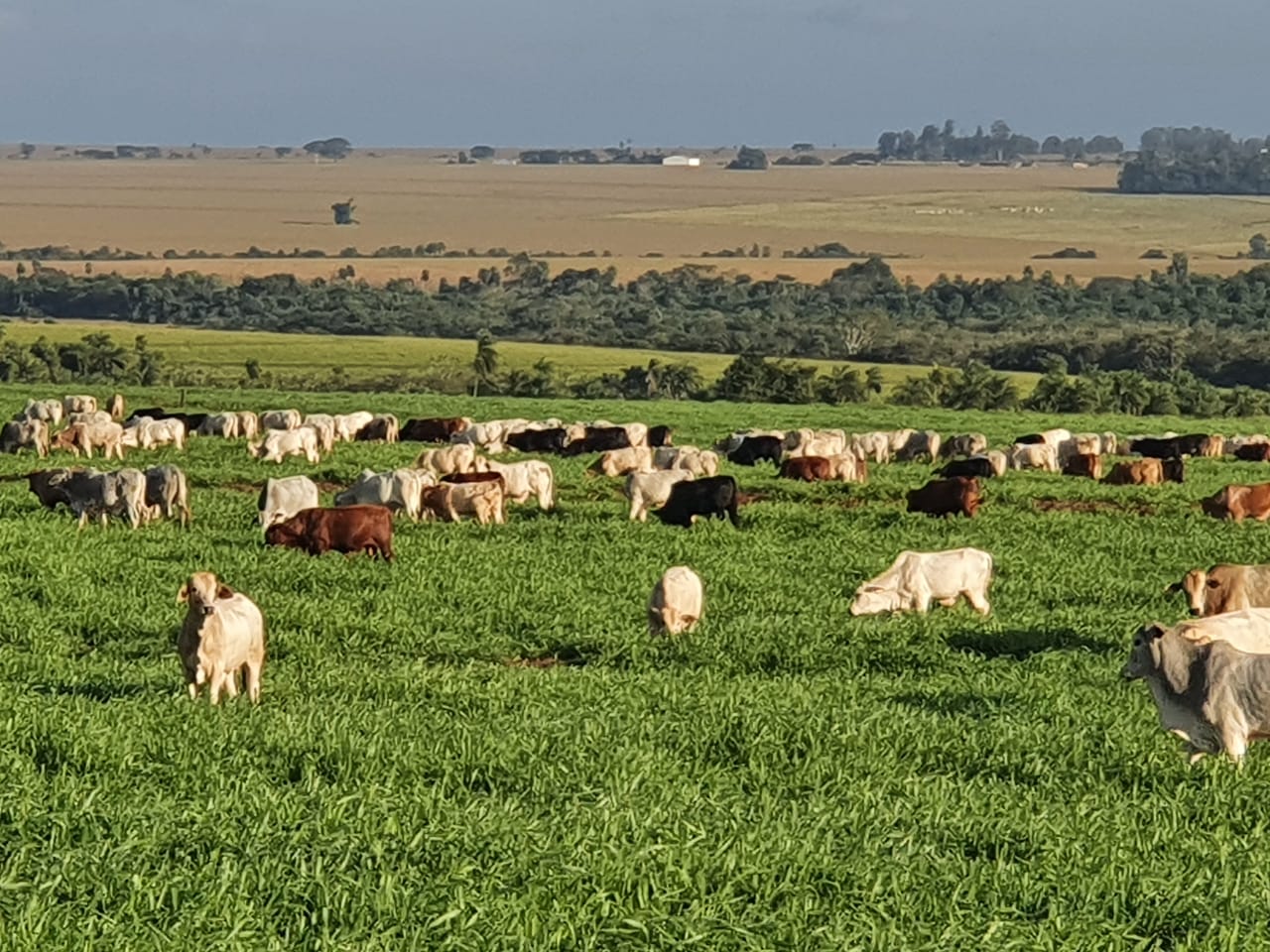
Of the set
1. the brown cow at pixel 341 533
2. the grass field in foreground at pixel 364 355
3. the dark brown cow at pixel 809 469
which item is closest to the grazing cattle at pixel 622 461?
the dark brown cow at pixel 809 469

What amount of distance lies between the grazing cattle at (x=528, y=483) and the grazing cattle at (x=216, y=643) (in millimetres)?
A: 13884

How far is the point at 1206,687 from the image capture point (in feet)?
36.2

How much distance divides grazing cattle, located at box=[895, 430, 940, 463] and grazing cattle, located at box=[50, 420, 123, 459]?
586 inches

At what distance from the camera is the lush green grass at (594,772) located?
7301 mm

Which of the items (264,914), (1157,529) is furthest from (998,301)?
(264,914)

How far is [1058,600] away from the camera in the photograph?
60.0 feet

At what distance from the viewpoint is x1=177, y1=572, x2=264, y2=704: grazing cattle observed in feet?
40.0

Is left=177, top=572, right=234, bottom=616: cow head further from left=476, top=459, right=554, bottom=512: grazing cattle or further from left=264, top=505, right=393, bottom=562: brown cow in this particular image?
left=476, top=459, right=554, bottom=512: grazing cattle

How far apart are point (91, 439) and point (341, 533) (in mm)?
15320

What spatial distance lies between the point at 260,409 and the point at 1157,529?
27.2m

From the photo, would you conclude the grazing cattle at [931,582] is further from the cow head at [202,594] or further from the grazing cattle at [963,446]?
the grazing cattle at [963,446]

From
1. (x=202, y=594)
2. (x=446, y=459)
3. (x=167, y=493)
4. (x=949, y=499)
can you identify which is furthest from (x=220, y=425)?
(x=202, y=594)

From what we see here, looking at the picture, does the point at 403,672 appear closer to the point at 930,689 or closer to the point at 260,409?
the point at 930,689

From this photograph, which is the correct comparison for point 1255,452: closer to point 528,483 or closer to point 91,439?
point 528,483
